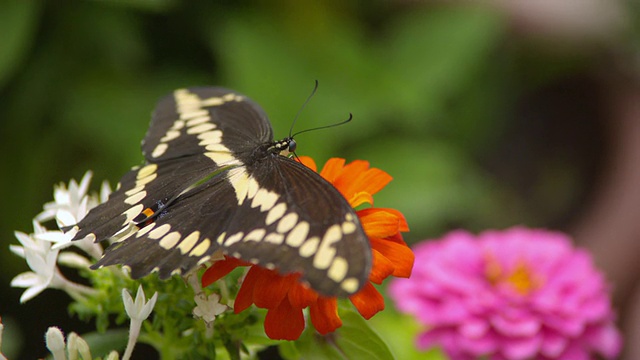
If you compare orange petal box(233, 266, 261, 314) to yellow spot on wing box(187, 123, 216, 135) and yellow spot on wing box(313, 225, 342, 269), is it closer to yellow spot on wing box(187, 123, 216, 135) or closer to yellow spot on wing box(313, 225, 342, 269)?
yellow spot on wing box(313, 225, 342, 269)

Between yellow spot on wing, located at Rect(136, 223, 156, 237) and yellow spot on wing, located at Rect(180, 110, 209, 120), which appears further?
yellow spot on wing, located at Rect(180, 110, 209, 120)

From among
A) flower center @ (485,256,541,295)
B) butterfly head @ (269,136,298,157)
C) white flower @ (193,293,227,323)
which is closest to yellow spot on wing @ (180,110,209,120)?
butterfly head @ (269,136,298,157)

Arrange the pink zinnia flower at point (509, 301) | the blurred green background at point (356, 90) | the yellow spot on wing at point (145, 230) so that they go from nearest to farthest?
the yellow spot on wing at point (145, 230) < the pink zinnia flower at point (509, 301) < the blurred green background at point (356, 90)

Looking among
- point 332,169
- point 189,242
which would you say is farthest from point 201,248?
point 332,169

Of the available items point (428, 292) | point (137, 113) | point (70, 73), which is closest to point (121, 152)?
point (137, 113)

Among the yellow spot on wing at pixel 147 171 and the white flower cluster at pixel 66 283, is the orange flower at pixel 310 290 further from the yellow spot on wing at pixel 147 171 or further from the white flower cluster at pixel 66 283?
the yellow spot on wing at pixel 147 171

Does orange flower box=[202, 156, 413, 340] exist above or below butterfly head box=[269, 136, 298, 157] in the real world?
below

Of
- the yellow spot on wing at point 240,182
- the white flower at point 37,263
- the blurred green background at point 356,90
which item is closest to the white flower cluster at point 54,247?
the white flower at point 37,263
